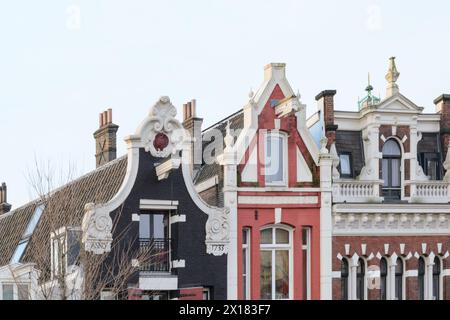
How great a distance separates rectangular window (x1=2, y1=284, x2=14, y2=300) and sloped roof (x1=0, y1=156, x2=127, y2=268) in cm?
136

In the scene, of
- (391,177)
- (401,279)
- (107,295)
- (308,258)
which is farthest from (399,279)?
(107,295)

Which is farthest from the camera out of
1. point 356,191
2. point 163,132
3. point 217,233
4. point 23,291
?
point 356,191

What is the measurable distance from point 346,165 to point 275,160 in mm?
3002

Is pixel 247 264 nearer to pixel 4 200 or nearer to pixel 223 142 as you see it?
pixel 223 142

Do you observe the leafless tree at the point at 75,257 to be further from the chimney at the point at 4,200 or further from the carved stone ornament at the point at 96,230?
the chimney at the point at 4,200

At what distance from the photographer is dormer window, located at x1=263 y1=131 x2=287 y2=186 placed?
4141 cm

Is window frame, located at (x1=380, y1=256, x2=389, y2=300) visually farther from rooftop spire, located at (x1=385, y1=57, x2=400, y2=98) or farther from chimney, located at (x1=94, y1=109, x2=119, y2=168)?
chimney, located at (x1=94, y1=109, x2=119, y2=168)

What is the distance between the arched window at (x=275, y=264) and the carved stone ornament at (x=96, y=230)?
581 cm

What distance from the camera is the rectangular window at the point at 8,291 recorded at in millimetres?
39344

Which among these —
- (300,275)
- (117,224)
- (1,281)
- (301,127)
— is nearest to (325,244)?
(300,275)

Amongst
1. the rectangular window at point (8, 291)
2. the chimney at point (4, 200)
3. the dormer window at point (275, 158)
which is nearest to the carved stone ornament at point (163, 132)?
the dormer window at point (275, 158)

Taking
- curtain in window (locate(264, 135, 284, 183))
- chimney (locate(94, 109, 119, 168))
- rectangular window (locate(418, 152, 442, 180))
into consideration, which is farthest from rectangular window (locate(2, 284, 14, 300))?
rectangular window (locate(418, 152, 442, 180))

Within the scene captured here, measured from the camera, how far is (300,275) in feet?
136

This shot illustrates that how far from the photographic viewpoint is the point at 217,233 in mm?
40031
